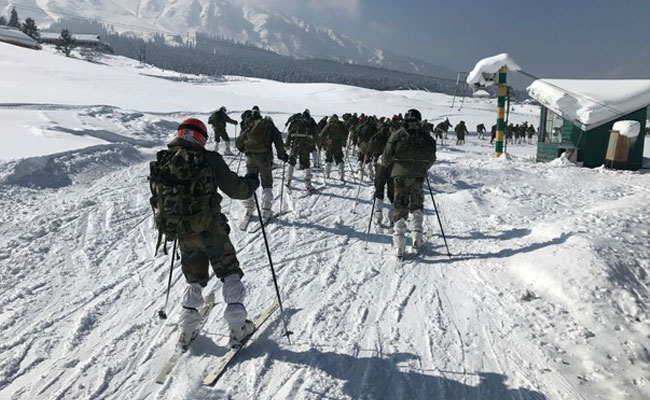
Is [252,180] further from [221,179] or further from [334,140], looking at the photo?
[334,140]

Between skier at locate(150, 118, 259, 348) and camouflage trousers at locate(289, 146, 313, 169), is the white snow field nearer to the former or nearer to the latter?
skier at locate(150, 118, 259, 348)

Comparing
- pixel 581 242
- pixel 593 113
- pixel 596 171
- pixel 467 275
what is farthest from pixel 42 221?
pixel 593 113

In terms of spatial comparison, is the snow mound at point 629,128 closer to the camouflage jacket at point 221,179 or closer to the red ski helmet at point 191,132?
the camouflage jacket at point 221,179

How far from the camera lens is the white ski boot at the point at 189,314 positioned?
12.5ft

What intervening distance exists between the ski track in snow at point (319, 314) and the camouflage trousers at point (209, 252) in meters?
0.70

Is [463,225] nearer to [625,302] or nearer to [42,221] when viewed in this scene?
[625,302]

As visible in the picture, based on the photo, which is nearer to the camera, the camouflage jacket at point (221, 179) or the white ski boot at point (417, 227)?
the camouflage jacket at point (221, 179)

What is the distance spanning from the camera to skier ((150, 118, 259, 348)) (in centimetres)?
342

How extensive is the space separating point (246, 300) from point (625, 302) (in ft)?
13.2

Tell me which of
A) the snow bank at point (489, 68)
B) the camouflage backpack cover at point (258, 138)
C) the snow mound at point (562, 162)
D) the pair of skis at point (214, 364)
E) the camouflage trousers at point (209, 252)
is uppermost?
the snow bank at point (489, 68)

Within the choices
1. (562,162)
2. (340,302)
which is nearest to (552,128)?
(562,162)

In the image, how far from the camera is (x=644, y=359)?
147 inches

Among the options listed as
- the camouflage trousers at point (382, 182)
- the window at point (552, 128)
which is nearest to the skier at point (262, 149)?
the camouflage trousers at point (382, 182)

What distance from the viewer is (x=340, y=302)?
16.0 ft
